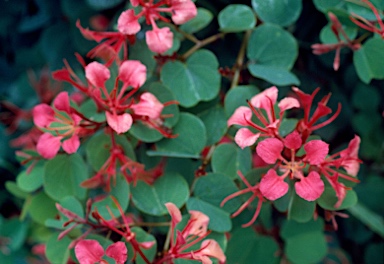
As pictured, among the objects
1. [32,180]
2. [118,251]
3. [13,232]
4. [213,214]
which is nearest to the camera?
[118,251]

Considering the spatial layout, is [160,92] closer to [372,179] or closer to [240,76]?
[240,76]

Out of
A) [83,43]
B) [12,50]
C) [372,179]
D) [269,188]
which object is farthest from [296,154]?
[12,50]

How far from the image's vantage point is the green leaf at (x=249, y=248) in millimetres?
649

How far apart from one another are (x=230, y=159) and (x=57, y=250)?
244 mm

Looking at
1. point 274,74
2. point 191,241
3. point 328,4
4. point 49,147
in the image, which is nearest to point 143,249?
point 191,241

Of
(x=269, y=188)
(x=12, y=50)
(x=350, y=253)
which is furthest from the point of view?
(x=12, y=50)

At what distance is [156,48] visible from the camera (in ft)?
1.79

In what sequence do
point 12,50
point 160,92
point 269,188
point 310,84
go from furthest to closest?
point 12,50
point 310,84
point 160,92
point 269,188

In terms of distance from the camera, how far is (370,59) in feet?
1.93

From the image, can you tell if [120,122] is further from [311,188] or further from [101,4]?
[101,4]

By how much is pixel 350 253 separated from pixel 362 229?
0.07 metres

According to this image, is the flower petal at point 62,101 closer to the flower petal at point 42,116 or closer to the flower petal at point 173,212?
the flower petal at point 42,116

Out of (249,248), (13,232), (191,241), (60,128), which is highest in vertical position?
(60,128)

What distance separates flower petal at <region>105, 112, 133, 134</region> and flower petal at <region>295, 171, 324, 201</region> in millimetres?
183
